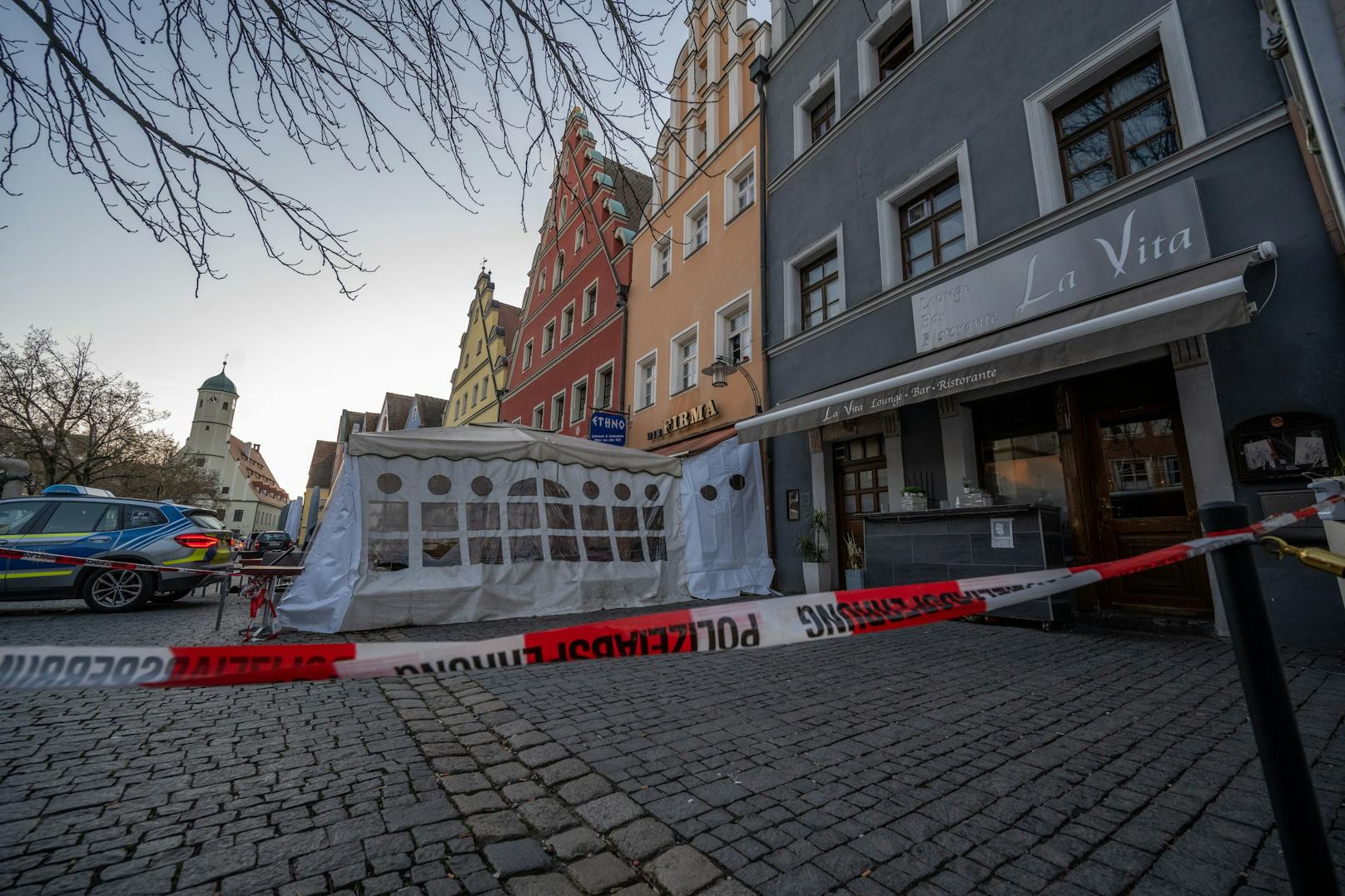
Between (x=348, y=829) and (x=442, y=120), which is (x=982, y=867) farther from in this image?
(x=442, y=120)

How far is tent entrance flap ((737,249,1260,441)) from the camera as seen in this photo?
4590 millimetres

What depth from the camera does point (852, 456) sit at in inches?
369

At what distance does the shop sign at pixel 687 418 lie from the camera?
12.1m

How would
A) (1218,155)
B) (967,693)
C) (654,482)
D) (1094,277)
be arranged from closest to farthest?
(967,693)
(1218,155)
(1094,277)
(654,482)

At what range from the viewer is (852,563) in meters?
8.62

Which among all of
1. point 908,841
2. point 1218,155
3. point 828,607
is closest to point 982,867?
point 908,841

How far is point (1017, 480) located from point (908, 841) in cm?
627

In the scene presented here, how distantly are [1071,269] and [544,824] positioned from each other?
7358 millimetres

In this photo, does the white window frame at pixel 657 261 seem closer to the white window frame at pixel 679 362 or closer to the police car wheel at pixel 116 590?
the white window frame at pixel 679 362

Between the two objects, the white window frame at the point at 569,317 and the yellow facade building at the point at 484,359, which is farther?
the yellow facade building at the point at 484,359

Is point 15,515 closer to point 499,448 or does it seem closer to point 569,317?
point 499,448

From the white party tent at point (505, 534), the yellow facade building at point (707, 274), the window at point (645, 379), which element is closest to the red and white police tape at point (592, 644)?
the white party tent at point (505, 534)

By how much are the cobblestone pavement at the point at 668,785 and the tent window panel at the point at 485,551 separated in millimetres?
3310

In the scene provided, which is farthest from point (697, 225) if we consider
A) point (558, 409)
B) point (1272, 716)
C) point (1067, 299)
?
point (1272, 716)
